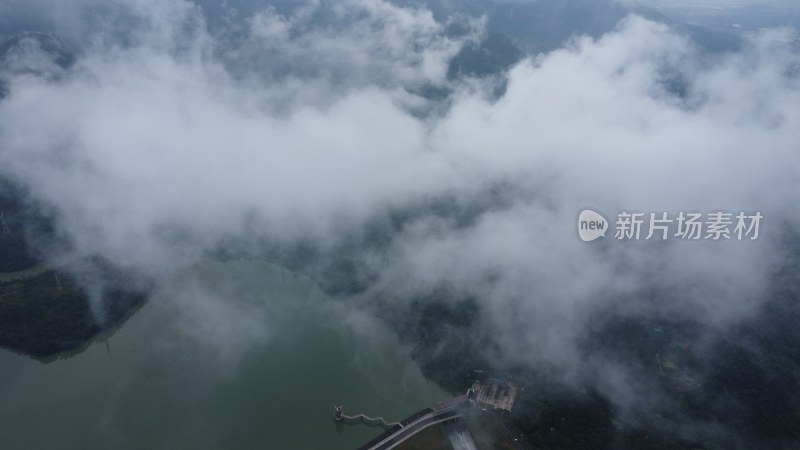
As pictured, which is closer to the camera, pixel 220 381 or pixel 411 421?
pixel 411 421

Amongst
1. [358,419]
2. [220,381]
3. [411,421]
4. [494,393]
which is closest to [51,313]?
[220,381]

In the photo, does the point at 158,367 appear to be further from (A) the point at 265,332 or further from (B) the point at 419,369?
(B) the point at 419,369

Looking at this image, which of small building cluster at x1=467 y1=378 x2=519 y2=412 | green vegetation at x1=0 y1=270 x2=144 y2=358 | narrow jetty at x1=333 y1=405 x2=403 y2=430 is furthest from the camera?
green vegetation at x1=0 y1=270 x2=144 y2=358

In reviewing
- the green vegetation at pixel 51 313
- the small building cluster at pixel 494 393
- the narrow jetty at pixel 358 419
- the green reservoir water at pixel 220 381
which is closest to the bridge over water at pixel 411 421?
the narrow jetty at pixel 358 419

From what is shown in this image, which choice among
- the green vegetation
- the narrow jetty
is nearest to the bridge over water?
the narrow jetty

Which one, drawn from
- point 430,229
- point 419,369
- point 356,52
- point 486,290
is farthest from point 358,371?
point 356,52

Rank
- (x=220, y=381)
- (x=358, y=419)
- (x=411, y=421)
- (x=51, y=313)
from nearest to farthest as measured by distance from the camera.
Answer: (x=411, y=421) → (x=358, y=419) → (x=220, y=381) → (x=51, y=313)

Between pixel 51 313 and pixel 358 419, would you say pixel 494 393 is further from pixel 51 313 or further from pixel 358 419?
pixel 51 313

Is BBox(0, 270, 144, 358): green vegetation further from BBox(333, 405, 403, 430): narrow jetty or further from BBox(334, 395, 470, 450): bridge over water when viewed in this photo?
BBox(334, 395, 470, 450): bridge over water
